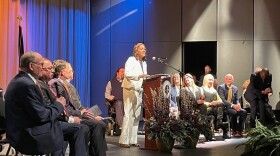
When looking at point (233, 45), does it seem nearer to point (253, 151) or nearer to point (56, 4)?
point (56, 4)

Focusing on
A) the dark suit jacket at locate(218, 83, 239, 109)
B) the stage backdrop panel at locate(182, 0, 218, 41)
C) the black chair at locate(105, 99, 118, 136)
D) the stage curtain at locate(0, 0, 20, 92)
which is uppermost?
the stage backdrop panel at locate(182, 0, 218, 41)

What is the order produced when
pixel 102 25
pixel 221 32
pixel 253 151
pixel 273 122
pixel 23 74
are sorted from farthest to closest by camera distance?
pixel 102 25
pixel 221 32
pixel 273 122
pixel 23 74
pixel 253 151

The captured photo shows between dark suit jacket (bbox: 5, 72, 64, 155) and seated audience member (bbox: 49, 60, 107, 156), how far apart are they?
4.05 ft

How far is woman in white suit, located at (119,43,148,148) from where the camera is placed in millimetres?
6895

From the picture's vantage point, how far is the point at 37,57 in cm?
393

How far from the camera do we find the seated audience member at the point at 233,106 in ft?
28.7

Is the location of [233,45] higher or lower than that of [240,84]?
higher

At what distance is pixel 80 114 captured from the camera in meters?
5.27

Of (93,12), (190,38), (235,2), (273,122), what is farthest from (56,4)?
(273,122)

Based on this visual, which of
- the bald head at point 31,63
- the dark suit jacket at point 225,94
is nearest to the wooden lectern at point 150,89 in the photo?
the dark suit jacket at point 225,94

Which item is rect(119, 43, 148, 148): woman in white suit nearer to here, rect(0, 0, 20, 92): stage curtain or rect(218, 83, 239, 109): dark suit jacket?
rect(218, 83, 239, 109): dark suit jacket

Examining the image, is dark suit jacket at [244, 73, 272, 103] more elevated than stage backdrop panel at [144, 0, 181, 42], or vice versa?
stage backdrop panel at [144, 0, 181, 42]

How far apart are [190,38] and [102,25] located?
221 cm

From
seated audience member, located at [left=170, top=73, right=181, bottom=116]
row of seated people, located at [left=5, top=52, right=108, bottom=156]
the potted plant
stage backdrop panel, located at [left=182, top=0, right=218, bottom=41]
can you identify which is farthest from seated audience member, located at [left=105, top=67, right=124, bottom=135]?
row of seated people, located at [left=5, top=52, right=108, bottom=156]
